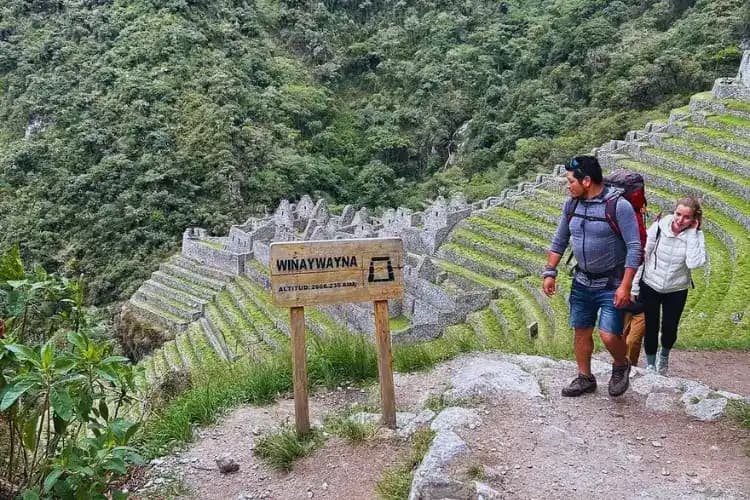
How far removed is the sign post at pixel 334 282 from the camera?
3.75 metres

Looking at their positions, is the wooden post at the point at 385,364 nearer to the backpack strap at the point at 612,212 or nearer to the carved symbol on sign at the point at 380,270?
the carved symbol on sign at the point at 380,270

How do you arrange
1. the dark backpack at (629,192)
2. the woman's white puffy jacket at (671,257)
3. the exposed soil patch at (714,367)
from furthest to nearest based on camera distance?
the exposed soil patch at (714,367) < the woman's white puffy jacket at (671,257) < the dark backpack at (629,192)

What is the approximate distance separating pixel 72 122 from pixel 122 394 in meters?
40.6

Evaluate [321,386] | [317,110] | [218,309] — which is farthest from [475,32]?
[321,386]

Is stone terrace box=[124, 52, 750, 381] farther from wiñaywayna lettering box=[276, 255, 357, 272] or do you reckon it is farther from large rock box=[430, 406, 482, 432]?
wiñaywayna lettering box=[276, 255, 357, 272]

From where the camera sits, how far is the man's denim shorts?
13.1 feet

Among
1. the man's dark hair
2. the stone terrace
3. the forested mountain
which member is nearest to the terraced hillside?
the stone terrace

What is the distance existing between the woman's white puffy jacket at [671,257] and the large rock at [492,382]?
1.13 metres

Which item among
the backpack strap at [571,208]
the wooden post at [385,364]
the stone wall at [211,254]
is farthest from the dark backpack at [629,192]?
the stone wall at [211,254]

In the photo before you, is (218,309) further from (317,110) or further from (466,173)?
(317,110)

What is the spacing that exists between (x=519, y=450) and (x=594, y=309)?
3.83 feet

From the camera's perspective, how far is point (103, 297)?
90.6 ft

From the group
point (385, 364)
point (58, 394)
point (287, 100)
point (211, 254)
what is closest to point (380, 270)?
point (385, 364)

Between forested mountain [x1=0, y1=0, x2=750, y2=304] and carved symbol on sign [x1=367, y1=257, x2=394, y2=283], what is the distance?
25480 mm
